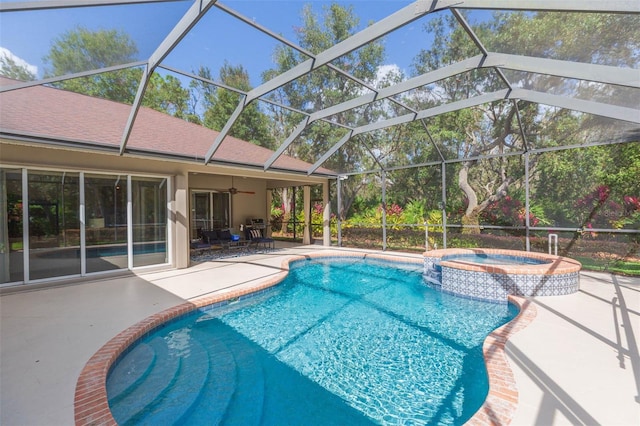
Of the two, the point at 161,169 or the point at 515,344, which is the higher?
the point at 161,169

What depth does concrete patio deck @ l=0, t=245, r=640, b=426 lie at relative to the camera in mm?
2699

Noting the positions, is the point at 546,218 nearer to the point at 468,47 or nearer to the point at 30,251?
the point at 468,47

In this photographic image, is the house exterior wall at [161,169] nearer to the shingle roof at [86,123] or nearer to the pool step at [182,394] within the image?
the shingle roof at [86,123]

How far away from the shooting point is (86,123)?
7.59 meters

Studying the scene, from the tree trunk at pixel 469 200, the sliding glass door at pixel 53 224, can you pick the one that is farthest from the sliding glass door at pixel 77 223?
the tree trunk at pixel 469 200

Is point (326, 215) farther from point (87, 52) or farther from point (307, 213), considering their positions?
point (87, 52)

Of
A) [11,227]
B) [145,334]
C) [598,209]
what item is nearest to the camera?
[145,334]

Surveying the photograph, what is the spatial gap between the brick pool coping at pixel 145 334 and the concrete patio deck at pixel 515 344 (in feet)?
0.28

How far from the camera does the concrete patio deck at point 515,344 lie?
270 centimetres

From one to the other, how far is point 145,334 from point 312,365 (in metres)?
2.70

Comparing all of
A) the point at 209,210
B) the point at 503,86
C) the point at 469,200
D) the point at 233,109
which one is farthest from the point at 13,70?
the point at 469,200

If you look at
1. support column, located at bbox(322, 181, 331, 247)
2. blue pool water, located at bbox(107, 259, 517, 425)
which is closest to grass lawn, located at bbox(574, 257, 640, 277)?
blue pool water, located at bbox(107, 259, 517, 425)

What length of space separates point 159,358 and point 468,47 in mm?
9123

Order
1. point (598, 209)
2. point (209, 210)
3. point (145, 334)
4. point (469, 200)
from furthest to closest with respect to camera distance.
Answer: point (209, 210) → point (469, 200) → point (598, 209) → point (145, 334)
